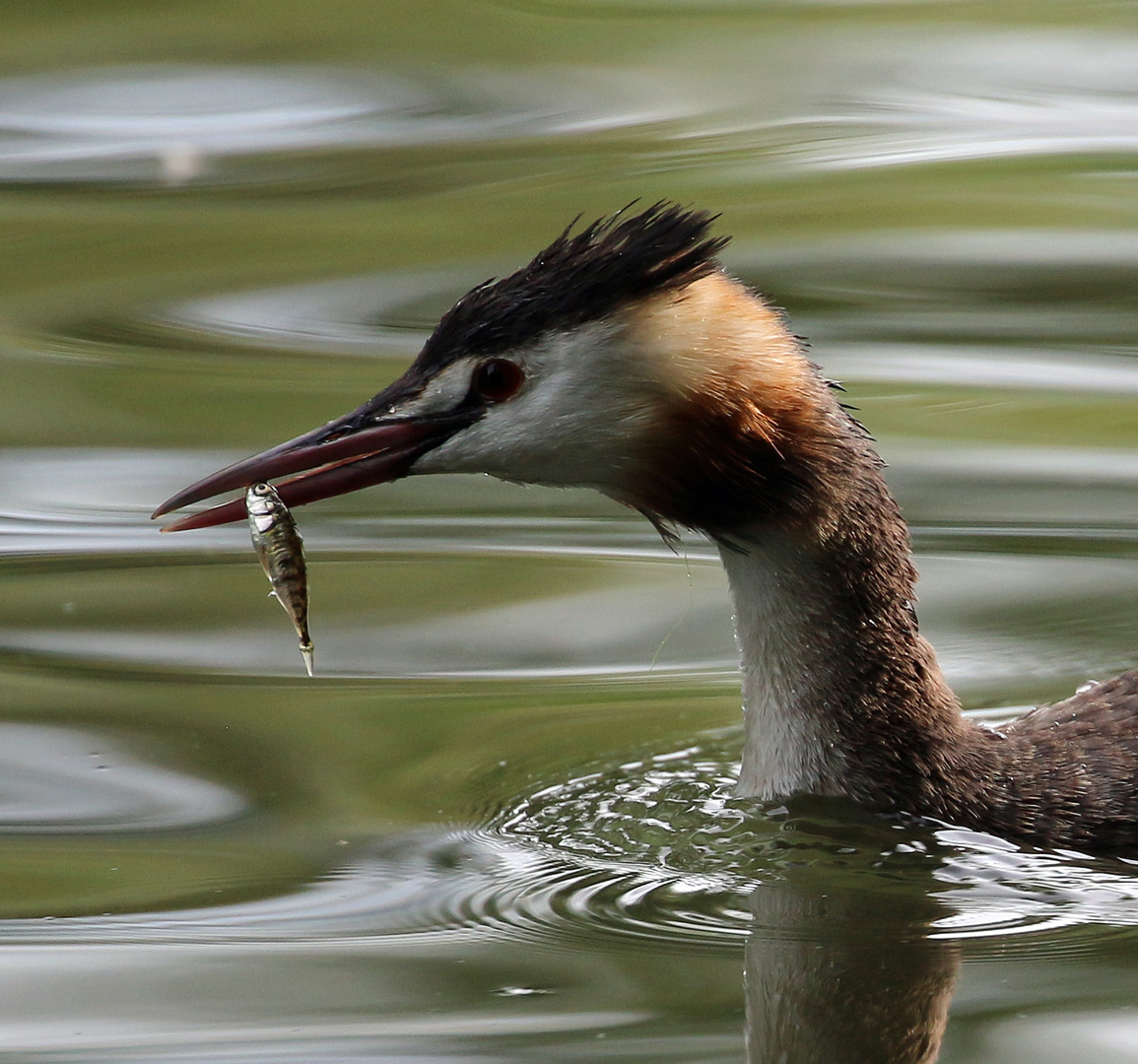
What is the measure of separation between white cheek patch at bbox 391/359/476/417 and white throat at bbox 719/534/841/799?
0.67m

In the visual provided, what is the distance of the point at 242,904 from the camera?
14.6 ft

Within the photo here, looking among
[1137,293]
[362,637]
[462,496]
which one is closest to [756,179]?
[1137,293]

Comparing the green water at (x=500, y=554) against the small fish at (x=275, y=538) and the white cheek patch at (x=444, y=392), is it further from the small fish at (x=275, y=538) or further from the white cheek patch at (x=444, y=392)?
the white cheek patch at (x=444, y=392)

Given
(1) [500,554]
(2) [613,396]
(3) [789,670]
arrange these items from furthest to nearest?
(1) [500,554]
(3) [789,670]
(2) [613,396]

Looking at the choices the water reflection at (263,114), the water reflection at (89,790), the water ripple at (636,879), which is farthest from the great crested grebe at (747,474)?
the water reflection at (263,114)

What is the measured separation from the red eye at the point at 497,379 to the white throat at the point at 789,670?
1.94 feet

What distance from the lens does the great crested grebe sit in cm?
464

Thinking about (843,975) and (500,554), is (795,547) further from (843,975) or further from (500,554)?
(500,554)

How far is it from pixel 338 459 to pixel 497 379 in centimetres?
37

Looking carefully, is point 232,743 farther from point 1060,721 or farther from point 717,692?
point 1060,721

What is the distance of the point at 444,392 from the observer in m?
4.73

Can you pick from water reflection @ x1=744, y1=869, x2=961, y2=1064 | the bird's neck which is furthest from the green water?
the bird's neck

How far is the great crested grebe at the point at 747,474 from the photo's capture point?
464 cm

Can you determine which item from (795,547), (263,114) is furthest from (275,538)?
(263,114)
